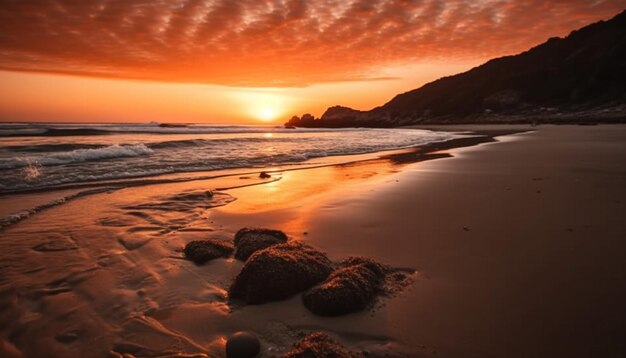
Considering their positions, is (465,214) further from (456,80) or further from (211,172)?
(456,80)

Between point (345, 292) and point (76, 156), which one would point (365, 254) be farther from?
point (76, 156)

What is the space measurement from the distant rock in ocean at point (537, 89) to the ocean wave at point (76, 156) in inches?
1654

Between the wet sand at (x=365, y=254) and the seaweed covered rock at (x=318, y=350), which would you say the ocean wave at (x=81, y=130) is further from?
the seaweed covered rock at (x=318, y=350)

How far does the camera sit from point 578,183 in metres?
7.07

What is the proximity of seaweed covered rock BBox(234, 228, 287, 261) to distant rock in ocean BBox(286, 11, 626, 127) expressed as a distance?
41.9 m

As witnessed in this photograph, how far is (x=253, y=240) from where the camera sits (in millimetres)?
4211

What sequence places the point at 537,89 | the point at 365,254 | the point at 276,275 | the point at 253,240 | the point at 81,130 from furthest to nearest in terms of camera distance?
the point at 537,89, the point at 81,130, the point at 253,240, the point at 365,254, the point at 276,275

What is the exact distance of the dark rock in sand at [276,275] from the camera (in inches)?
121

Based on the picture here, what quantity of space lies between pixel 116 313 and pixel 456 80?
120 m

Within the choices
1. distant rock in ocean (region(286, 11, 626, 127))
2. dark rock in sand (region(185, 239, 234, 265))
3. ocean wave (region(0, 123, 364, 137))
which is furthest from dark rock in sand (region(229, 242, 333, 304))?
distant rock in ocean (region(286, 11, 626, 127))

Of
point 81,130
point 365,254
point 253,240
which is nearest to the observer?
point 365,254

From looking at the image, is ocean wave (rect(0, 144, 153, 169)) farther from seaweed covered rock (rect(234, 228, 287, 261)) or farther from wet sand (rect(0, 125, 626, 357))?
seaweed covered rock (rect(234, 228, 287, 261))

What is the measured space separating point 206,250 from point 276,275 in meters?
1.31

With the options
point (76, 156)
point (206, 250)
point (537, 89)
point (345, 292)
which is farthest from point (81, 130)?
point (537, 89)
